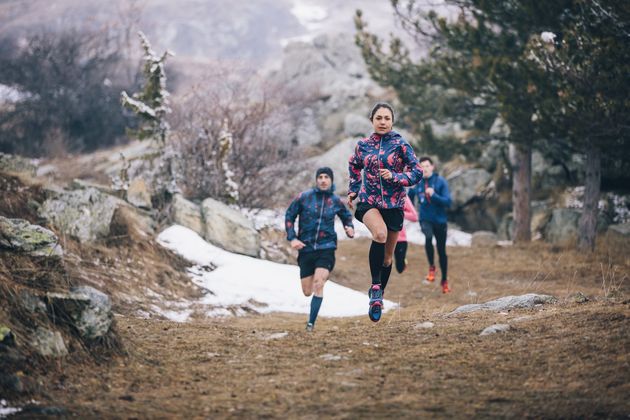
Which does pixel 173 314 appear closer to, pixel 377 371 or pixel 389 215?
pixel 389 215

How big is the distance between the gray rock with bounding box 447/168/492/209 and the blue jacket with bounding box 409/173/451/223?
1100cm

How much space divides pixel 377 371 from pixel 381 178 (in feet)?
7.52

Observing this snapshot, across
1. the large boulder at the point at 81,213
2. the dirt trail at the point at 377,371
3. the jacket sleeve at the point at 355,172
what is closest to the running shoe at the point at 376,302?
the dirt trail at the point at 377,371

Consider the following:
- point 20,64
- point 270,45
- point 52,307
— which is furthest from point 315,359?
point 270,45

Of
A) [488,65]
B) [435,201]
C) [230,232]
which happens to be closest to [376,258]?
[435,201]

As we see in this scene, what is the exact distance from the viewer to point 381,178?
648 centimetres

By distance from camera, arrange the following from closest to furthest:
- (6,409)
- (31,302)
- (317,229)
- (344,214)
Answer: (6,409)
(31,302)
(317,229)
(344,214)

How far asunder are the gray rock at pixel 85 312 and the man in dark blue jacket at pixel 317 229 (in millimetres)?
2869

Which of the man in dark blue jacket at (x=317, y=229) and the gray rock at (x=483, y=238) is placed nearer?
the man in dark blue jacket at (x=317, y=229)

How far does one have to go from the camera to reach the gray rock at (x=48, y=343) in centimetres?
461

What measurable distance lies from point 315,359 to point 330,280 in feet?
25.4

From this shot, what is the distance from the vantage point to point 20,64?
32125 millimetres

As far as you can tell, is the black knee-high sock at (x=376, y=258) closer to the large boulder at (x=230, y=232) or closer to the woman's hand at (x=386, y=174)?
the woman's hand at (x=386, y=174)

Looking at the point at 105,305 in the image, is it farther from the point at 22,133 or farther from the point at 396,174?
the point at 22,133
